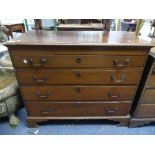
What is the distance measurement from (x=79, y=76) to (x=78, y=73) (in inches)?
1.3

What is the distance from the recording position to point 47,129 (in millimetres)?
1539

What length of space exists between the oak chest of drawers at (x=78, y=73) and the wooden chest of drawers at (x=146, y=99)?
7 centimetres

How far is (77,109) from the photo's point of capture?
4.72 feet

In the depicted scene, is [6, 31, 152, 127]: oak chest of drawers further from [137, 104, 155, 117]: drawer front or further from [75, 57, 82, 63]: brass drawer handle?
[137, 104, 155, 117]: drawer front

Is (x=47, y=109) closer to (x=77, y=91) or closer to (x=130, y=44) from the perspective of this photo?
(x=77, y=91)

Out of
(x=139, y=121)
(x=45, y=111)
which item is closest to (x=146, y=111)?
(x=139, y=121)

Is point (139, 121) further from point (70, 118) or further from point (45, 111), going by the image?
point (45, 111)

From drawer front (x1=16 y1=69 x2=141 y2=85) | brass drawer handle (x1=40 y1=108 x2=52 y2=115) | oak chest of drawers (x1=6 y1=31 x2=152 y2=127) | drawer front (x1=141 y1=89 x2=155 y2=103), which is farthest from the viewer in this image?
brass drawer handle (x1=40 y1=108 x2=52 y2=115)

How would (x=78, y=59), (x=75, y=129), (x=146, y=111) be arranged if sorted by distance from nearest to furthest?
(x=78, y=59)
(x=146, y=111)
(x=75, y=129)

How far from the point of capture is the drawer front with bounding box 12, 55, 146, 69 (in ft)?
3.66

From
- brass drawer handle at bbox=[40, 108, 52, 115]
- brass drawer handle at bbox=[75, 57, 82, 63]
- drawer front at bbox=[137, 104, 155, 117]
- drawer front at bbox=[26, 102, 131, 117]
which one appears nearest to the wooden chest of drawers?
drawer front at bbox=[137, 104, 155, 117]

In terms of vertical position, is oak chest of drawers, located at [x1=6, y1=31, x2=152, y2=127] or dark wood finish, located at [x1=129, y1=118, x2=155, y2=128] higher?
oak chest of drawers, located at [x1=6, y1=31, x2=152, y2=127]

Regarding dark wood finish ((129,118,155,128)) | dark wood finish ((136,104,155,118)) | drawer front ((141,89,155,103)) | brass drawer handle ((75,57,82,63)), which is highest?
brass drawer handle ((75,57,82,63))

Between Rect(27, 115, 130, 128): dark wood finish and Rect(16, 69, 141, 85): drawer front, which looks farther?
Rect(27, 115, 130, 128): dark wood finish
